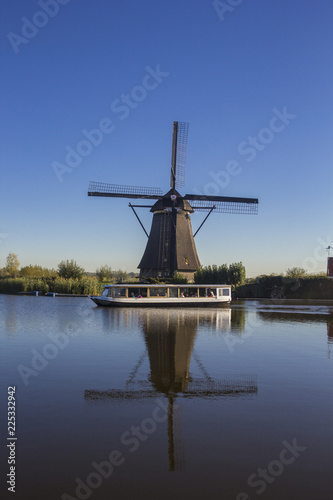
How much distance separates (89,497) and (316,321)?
2581 centimetres

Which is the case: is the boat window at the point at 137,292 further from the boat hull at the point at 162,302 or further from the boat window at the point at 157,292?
the boat hull at the point at 162,302

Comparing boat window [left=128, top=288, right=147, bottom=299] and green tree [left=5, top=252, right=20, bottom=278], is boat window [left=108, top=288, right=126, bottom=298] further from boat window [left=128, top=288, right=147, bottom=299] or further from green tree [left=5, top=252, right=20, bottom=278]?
green tree [left=5, top=252, right=20, bottom=278]

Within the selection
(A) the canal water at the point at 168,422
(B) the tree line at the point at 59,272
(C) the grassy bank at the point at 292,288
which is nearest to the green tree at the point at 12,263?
(B) the tree line at the point at 59,272

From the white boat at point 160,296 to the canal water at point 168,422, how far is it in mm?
23789

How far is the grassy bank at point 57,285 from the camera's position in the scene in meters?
67.6

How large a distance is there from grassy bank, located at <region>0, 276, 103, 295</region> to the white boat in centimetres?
2465

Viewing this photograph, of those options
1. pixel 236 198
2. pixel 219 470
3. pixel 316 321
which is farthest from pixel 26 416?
pixel 236 198

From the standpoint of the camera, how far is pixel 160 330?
2309 cm

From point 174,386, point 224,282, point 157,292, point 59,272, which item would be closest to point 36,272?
point 59,272

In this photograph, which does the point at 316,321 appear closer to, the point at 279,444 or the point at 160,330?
the point at 160,330

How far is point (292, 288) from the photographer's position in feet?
188

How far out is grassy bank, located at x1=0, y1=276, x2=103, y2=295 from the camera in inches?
2662

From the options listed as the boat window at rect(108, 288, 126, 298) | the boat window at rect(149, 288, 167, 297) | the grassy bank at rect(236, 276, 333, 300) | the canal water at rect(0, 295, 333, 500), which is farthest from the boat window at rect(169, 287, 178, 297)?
Result: the canal water at rect(0, 295, 333, 500)

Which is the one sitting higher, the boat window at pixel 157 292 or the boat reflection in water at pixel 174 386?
the boat window at pixel 157 292
